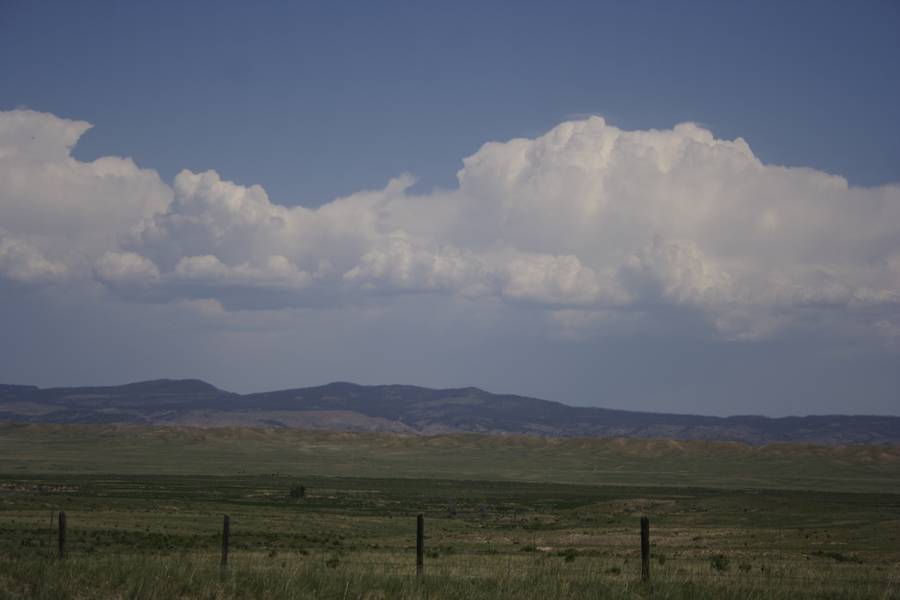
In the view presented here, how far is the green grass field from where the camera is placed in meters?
17.8

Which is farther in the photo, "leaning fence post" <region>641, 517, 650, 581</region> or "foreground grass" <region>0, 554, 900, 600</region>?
"leaning fence post" <region>641, 517, 650, 581</region>

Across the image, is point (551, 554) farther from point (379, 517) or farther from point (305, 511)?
point (305, 511)

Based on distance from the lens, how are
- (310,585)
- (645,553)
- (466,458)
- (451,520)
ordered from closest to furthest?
(310,585)
(645,553)
(451,520)
(466,458)

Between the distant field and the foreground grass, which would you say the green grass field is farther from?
the distant field

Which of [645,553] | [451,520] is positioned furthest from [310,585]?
[451,520]

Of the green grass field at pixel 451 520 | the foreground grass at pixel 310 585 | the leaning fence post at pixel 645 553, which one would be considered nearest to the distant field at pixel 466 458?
the green grass field at pixel 451 520

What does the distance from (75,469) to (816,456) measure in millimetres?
112418

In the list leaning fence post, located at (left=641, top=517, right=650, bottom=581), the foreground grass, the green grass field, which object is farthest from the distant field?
the foreground grass

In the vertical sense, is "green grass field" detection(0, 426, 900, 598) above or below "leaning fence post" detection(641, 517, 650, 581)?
below

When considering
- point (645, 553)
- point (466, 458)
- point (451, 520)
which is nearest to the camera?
point (645, 553)

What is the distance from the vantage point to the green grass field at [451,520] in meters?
17.8

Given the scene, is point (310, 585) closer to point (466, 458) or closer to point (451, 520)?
point (451, 520)

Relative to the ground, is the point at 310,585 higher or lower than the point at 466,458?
higher

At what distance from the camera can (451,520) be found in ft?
196
